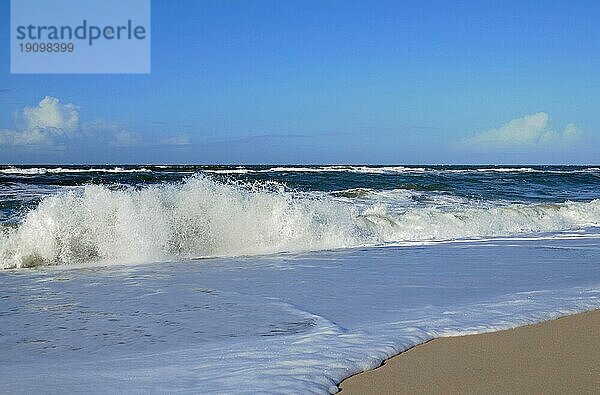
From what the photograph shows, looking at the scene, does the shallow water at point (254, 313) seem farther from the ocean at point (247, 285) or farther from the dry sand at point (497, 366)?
the dry sand at point (497, 366)

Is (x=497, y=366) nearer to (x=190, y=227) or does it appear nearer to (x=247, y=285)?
(x=247, y=285)

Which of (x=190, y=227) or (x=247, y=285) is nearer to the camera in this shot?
(x=247, y=285)

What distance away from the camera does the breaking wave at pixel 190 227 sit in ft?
27.0

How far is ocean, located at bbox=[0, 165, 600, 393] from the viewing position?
10.9 feet

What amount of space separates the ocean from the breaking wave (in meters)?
0.02

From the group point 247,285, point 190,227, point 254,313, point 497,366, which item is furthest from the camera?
point 190,227

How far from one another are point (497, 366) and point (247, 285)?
303 cm

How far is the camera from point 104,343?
3.81 m

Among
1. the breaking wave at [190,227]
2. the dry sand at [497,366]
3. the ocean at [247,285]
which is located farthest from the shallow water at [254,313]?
the breaking wave at [190,227]

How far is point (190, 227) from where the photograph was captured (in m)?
9.00

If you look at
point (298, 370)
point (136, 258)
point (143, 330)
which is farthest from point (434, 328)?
point (136, 258)

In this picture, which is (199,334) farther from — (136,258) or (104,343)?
(136,258)

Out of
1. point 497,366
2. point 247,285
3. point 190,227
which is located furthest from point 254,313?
point 190,227

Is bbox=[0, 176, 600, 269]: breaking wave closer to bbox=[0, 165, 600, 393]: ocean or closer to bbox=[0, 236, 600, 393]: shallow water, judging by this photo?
bbox=[0, 165, 600, 393]: ocean
